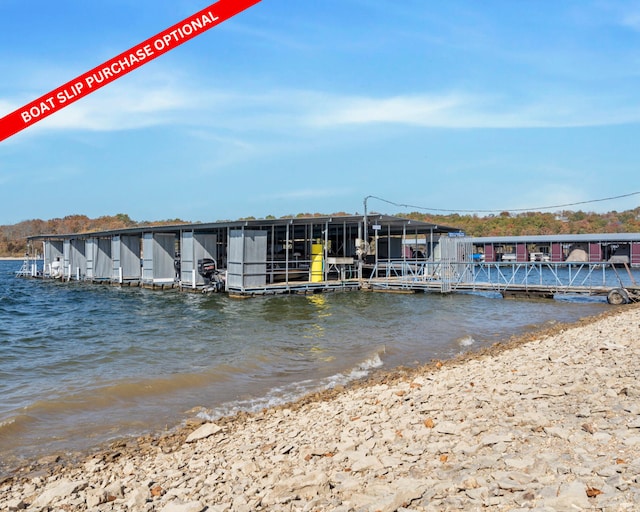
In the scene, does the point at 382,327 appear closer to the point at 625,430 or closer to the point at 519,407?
the point at 519,407

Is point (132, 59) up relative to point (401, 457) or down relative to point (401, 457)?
up

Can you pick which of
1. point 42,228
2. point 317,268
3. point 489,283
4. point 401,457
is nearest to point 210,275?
point 317,268

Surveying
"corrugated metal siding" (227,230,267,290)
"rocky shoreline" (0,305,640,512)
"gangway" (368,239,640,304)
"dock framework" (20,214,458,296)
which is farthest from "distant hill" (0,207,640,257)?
"rocky shoreline" (0,305,640,512)

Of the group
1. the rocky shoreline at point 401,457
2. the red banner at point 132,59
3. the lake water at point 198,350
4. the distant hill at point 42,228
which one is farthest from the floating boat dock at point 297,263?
the distant hill at point 42,228

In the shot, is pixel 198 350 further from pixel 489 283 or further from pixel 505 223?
pixel 505 223

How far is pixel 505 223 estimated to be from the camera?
9638cm

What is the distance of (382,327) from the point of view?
17.7m

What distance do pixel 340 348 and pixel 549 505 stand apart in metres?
10.5

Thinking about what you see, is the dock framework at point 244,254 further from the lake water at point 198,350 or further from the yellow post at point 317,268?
the lake water at point 198,350

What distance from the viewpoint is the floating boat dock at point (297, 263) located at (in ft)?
89.6

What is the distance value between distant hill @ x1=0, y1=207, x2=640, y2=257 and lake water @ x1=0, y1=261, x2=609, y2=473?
59.0 meters

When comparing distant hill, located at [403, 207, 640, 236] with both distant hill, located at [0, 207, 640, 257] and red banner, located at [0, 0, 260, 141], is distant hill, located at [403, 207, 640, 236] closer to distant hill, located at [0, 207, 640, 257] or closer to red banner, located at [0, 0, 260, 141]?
distant hill, located at [0, 207, 640, 257]

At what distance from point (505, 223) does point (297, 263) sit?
235 feet

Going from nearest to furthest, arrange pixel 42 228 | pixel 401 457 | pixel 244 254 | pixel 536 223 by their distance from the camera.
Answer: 1. pixel 401 457
2. pixel 244 254
3. pixel 536 223
4. pixel 42 228
